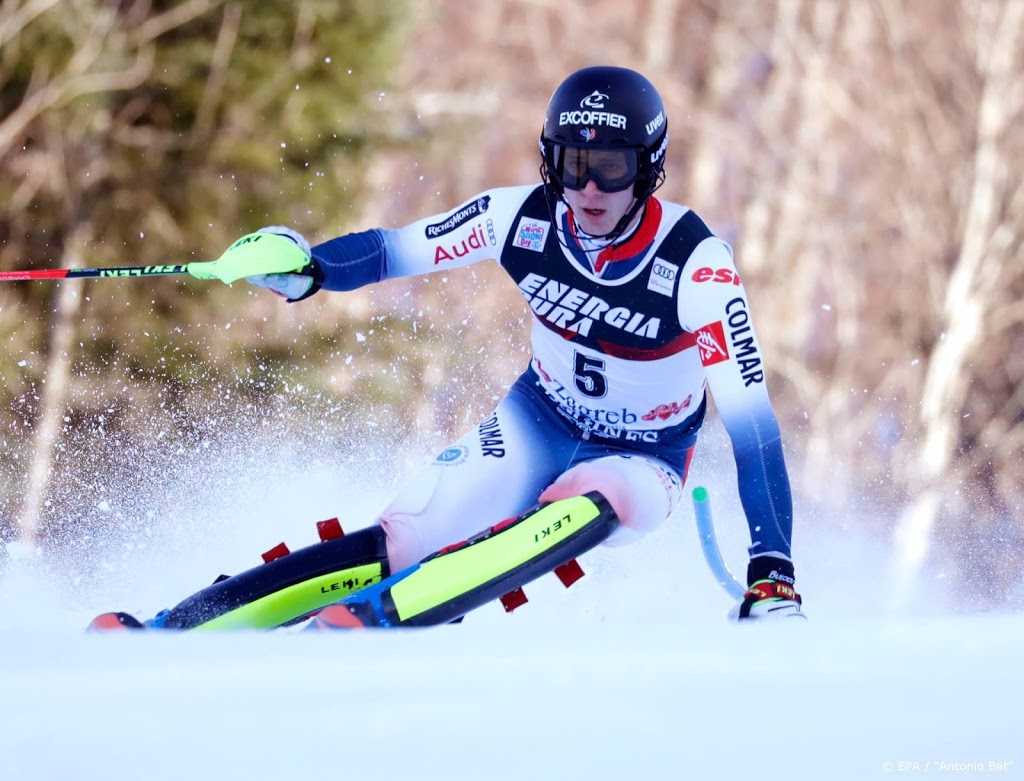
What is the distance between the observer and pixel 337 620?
312 cm

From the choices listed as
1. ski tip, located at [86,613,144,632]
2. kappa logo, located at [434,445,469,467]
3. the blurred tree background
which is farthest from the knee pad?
the blurred tree background

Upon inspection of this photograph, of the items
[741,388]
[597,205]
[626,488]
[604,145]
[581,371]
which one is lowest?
[626,488]

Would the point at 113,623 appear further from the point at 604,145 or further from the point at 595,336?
the point at 604,145

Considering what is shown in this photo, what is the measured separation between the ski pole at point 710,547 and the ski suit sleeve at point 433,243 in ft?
3.68

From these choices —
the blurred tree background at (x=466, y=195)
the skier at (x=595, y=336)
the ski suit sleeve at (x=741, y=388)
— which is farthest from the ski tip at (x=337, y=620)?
the blurred tree background at (x=466, y=195)

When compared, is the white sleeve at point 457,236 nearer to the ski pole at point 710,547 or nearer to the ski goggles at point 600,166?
the ski goggles at point 600,166

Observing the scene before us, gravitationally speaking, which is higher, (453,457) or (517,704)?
(453,457)

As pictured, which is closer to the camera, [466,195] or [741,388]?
[741,388]

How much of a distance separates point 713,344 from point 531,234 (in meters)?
0.80

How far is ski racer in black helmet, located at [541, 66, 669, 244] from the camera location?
11.9 feet

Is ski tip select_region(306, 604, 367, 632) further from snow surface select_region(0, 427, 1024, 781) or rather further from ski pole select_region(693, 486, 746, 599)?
ski pole select_region(693, 486, 746, 599)

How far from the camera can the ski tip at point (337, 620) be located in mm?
3104

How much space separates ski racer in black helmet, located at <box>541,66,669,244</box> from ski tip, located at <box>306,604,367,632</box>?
1.40 metres

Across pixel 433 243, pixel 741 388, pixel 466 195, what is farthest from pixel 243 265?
pixel 466 195
